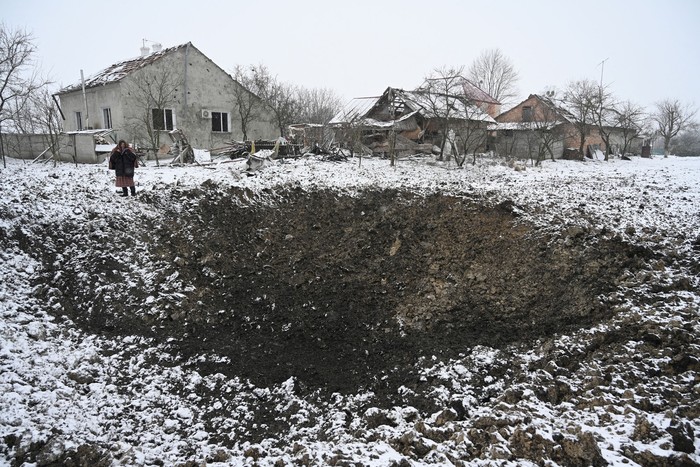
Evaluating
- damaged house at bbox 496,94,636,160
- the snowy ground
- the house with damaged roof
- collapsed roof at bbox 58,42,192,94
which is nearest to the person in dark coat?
the snowy ground

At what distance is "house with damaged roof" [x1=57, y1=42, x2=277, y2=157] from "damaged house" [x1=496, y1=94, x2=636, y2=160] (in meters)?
16.2

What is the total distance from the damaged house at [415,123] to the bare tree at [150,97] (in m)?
8.10

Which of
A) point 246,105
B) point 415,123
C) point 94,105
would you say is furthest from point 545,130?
point 94,105

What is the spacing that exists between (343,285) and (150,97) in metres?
16.0

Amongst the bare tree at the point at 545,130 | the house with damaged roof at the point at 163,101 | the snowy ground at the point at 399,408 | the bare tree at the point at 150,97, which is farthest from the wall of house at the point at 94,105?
→ the bare tree at the point at 545,130

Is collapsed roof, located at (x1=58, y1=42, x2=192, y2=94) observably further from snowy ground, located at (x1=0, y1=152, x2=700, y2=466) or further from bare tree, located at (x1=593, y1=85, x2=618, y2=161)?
bare tree, located at (x1=593, y1=85, x2=618, y2=161)

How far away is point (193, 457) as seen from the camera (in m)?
4.52

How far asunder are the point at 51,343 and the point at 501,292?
7328 mm

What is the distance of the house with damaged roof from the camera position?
59.8 feet

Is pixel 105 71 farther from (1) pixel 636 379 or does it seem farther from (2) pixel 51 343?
(1) pixel 636 379

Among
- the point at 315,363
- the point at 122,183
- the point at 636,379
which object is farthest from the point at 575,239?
the point at 122,183

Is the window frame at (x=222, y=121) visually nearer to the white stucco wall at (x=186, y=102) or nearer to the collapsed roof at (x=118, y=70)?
the white stucco wall at (x=186, y=102)

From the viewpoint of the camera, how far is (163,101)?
60.2ft

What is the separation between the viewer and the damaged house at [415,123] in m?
18.3
